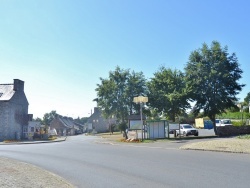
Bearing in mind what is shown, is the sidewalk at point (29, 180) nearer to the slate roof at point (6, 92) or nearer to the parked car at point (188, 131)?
the parked car at point (188, 131)

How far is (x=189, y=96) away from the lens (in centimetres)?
3694

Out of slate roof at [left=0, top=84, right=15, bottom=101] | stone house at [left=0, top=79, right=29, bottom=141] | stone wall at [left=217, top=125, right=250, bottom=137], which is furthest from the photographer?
slate roof at [left=0, top=84, right=15, bottom=101]

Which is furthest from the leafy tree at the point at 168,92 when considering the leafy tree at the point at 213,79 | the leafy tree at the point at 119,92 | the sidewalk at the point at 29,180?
the sidewalk at the point at 29,180

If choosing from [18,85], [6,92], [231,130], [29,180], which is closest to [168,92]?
[231,130]

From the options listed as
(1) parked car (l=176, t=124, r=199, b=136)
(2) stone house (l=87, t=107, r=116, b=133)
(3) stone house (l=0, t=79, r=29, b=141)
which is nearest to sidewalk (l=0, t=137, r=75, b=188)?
(1) parked car (l=176, t=124, r=199, b=136)

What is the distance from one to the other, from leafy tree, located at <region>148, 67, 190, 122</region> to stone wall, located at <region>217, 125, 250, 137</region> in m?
5.10

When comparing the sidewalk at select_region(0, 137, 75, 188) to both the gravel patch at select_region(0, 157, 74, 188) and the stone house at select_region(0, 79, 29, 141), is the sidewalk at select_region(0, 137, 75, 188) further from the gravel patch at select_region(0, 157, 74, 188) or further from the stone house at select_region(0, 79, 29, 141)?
the stone house at select_region(0, 79, 29, 141)

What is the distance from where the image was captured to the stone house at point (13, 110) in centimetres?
5403

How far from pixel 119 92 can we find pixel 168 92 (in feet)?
29.1

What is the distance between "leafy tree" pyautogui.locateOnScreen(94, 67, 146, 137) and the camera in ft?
146

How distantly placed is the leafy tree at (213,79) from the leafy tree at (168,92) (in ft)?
5.43

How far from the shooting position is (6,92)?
58.1m

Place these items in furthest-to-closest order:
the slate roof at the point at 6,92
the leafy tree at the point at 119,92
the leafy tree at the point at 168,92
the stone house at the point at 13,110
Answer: the slate roof at the point at 6,92 < the stone house at the point at 13,110 < the leafy tree at the point at 119,92 < the leafy tree at the point at 168,92

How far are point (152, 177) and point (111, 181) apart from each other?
1461 mm
